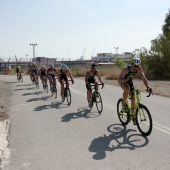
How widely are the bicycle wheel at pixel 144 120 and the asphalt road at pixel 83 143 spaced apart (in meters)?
0.16

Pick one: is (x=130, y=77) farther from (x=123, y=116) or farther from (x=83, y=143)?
(x=83, y=143)

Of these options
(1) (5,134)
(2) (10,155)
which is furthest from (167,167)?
(1) (5,134)

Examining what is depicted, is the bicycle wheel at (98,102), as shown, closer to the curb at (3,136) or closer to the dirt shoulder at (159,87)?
the curb at (3,136)

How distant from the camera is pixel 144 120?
754 cm

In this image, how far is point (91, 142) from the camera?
693cm

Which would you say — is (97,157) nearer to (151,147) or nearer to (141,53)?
(151,147)

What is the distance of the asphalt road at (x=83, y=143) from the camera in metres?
5.44

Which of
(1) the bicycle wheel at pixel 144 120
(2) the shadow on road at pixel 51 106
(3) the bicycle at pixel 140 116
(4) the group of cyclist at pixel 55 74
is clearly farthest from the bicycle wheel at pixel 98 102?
(1) the bicycle wheel at pixel 144 120

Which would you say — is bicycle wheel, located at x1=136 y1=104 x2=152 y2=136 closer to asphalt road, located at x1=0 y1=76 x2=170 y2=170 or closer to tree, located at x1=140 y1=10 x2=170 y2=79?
asphalt road, located at x1=0 y1=76 x2=170 y2=170

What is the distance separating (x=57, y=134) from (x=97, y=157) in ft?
7.11

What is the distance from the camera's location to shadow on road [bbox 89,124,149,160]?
6.27 metres

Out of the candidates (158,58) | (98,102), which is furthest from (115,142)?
(158,58)

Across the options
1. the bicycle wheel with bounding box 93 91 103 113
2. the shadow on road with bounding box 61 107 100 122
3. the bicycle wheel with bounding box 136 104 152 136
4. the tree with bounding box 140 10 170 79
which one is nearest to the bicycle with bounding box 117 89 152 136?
the bicycle wheel with bounding box 136 104 152 136

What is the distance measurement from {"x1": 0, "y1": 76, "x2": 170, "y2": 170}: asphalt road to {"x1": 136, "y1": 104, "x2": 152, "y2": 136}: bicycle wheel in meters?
0.16
